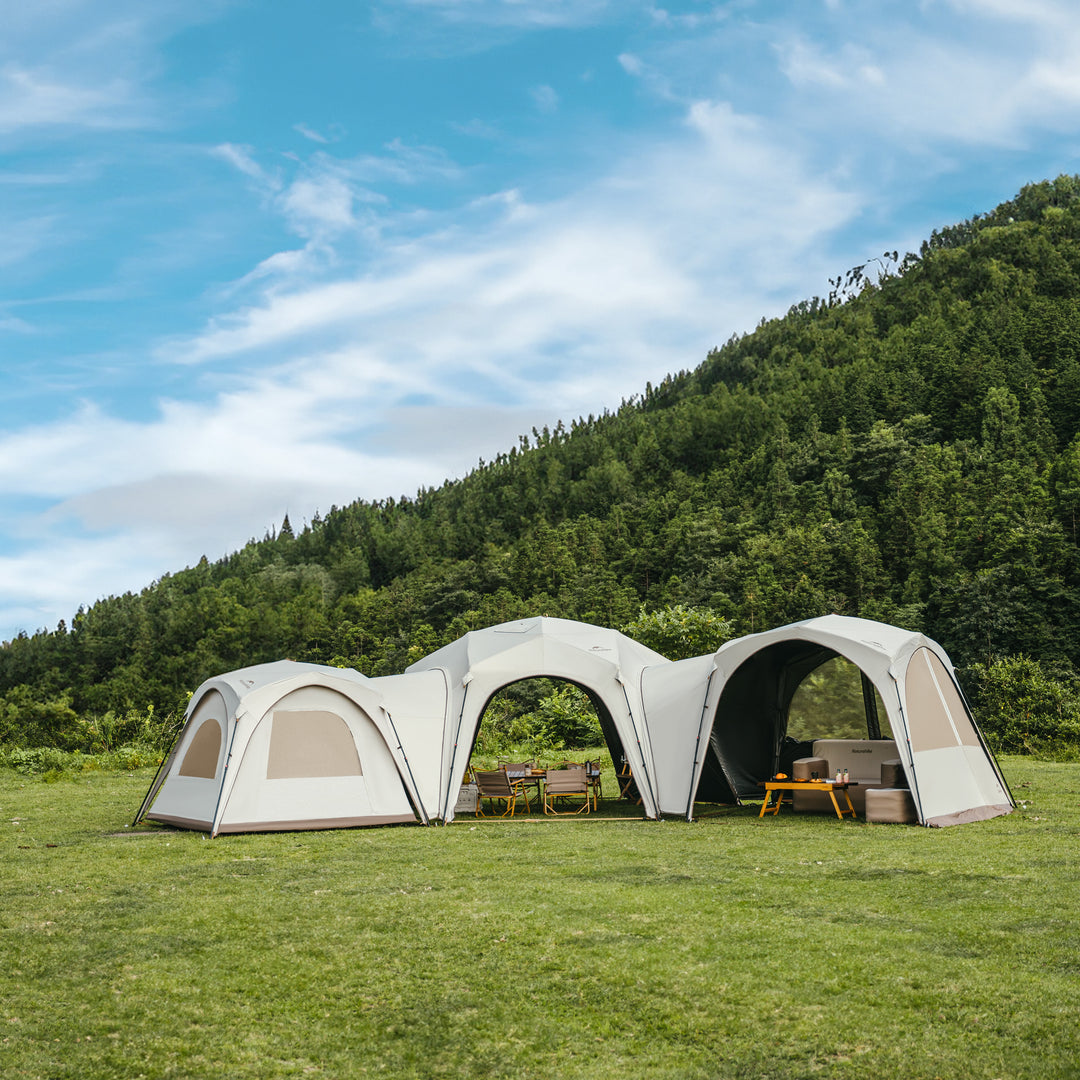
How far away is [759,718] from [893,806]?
354 centimetres

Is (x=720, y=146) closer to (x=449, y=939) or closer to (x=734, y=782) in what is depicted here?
(x=734, y=782)

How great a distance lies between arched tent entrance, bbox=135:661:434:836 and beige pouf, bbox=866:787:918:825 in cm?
499

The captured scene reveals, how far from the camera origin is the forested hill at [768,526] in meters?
46.6

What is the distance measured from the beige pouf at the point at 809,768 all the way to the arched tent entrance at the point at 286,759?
4.55 m

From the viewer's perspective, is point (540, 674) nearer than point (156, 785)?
No

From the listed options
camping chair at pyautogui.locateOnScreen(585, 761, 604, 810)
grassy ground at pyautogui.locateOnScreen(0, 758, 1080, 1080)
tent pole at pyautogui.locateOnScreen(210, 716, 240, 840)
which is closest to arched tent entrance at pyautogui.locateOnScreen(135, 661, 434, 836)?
tent pole at pyautogui.locateOnScreen(210, 716, 240, 840)

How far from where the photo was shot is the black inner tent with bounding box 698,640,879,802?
13.8 m

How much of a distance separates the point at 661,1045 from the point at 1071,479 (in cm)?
5055

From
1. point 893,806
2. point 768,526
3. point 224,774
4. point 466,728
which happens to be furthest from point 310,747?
point 768,526

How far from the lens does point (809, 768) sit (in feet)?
40.8

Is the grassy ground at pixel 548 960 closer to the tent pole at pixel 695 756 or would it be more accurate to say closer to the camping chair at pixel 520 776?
the tent pole at pixel 695 756

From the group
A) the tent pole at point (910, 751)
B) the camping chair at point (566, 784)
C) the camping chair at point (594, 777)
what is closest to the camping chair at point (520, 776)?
the camping chair at point (566, 784)

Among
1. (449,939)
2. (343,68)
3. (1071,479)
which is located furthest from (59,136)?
(1071,479)

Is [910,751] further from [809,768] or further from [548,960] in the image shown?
[548,960]
